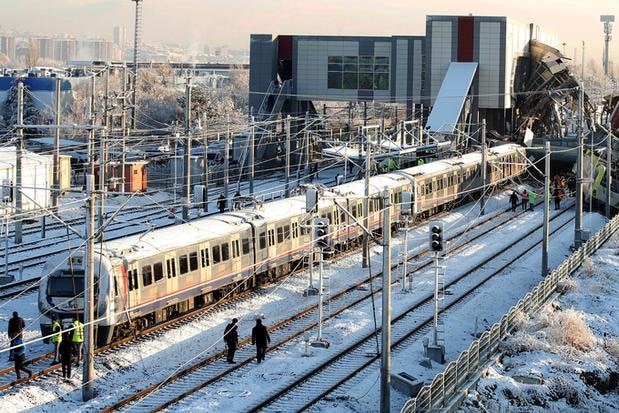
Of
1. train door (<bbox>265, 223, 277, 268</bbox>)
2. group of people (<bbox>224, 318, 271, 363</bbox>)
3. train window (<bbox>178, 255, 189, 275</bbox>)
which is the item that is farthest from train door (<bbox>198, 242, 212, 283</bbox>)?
group of people (<bbox>224, 318, 271, 363</bbox>)

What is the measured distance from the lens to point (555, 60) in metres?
68.1

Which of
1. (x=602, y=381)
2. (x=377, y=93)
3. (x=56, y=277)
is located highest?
(x=377, y=93)

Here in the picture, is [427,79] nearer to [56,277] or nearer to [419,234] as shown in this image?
[419,234]

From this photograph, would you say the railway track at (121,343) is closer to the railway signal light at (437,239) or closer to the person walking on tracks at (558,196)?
the railway signal light at (437,239)

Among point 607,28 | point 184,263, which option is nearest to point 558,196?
point 184,263

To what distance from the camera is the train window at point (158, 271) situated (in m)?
Answer: 25.5

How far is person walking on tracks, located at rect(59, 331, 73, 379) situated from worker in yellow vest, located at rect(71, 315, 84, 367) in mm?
600

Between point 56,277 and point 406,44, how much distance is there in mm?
48037

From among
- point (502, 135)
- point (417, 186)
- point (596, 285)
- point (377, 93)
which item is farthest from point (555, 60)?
point (596, 285)

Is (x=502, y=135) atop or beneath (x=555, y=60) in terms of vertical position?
beneath

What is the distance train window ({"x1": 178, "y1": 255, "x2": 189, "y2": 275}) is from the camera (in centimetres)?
2664

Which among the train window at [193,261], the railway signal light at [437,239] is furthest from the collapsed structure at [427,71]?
the railway signal light at [437,239]

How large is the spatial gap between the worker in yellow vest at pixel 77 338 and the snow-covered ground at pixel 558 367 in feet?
28.6

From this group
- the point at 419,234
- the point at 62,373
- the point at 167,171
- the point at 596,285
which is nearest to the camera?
the point at 62,373
